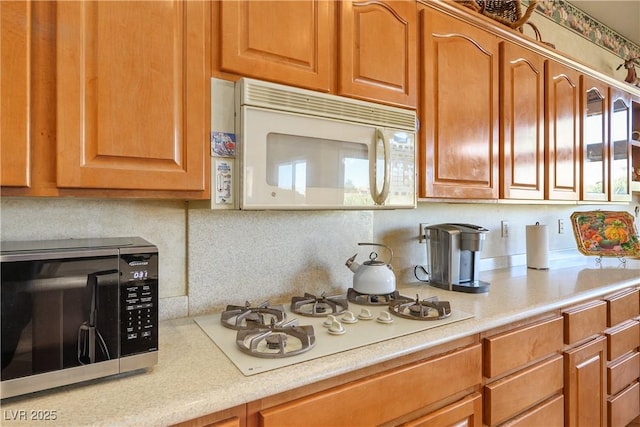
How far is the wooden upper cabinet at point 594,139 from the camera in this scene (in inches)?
89.4

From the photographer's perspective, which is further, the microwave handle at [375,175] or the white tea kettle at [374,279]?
the white tea kettle at [374,279]

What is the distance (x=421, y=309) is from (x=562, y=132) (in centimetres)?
155

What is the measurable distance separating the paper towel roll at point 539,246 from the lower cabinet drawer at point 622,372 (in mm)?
595

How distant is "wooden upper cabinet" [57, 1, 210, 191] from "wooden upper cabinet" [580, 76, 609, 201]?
2.31 m

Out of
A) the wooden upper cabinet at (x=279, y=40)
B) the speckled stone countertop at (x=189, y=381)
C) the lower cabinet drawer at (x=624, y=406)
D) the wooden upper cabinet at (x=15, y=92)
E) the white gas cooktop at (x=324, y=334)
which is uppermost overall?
the wooden upper cabinet at (x=279, y=40)

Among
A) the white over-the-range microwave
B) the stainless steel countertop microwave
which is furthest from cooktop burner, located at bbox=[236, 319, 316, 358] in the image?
the white over-the-range microwave

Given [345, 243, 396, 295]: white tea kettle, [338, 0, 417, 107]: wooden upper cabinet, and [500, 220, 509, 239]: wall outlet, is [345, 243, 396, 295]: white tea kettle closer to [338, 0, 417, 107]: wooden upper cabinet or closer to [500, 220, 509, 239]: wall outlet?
[338, 0, 417, 107]: wooden upper cabinet

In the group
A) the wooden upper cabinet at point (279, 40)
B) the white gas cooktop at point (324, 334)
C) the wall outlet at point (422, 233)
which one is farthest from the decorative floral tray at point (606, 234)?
the wooden upper cabinet at point (279, 40)

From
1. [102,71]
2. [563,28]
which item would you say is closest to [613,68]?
[563,28]

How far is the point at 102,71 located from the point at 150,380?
29.3 inches

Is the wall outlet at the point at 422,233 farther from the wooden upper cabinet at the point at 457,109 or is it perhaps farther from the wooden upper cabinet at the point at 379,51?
the wooden upper cabinet at the point at 379,51

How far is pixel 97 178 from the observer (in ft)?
2.91

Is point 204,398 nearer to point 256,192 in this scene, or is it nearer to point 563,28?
point 256,192

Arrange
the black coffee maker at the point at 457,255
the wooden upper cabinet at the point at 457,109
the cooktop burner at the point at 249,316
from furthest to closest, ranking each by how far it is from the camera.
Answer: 1. the black coffee maker at the point at 457,255
2. the wooden upper cabinet at the point at 457,109
3. the cooktop burner at the point at 249,316
